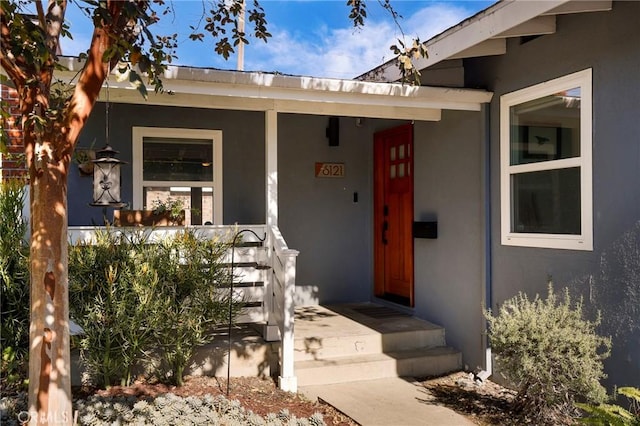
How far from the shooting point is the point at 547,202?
4461 millimetres

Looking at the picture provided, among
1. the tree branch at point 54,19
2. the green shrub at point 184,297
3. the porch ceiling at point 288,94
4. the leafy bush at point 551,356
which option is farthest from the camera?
the porch ceiling at point 288,94

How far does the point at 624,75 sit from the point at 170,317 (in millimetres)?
3876

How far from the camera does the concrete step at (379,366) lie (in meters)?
4.84

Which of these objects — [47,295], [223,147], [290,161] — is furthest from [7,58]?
[290,161]

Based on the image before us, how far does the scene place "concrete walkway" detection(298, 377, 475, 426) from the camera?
4.04 m

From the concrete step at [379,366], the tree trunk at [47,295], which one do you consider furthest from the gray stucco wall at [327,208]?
the tree trunk at [47,295]

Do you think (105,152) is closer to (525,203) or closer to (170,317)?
(170,317)

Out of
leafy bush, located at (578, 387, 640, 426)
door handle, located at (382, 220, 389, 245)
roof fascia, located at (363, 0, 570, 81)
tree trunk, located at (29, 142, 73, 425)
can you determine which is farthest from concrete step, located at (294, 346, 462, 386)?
roof fascia, located at (363, 0, 570, 81)

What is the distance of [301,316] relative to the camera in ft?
20.5

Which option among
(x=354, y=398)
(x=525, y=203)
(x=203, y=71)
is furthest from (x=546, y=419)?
(x=203, y=71)

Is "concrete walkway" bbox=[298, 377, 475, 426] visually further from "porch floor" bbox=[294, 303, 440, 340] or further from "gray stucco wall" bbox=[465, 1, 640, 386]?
"gray stucco wall" bbox=[465, 1, 640, 386]

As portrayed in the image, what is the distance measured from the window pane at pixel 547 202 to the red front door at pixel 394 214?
1677mm

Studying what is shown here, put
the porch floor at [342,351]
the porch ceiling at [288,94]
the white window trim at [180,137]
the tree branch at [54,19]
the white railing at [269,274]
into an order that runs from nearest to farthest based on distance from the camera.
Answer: the tree branch at [54,19] → the porch ceiling at [288,94] → the white railing at [269,274] → the porch floor at [342,351] → the white window trim at [180,137]

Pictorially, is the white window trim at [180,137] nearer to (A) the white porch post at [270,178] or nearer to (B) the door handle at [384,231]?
(A) the white porch post at [270,178]
